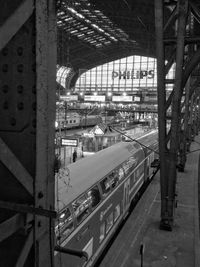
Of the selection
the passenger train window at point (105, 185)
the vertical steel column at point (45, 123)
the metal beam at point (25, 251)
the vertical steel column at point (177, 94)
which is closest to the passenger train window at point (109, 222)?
the passenger train window at point (105, 185)

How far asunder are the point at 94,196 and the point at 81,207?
0.87m

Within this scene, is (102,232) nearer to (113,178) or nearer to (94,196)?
(94,196)

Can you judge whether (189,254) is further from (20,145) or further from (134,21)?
(134,21)

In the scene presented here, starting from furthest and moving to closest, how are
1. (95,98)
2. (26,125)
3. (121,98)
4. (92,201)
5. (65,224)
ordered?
(95,98), (121,98), (92,201), (65,224), (26,125)

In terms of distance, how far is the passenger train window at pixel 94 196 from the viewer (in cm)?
637

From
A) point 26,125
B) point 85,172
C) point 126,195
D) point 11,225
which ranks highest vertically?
point 26,125

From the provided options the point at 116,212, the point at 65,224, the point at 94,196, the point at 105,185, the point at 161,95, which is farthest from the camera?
the point at 116,212

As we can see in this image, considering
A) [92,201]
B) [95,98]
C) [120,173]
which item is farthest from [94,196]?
[95,98]

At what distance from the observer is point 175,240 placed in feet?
27.3

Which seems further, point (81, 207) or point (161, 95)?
point (161, 95)

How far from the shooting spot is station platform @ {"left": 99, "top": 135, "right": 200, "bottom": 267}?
23.1 ft

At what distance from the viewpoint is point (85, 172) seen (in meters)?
7.25

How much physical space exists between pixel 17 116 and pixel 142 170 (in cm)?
1203

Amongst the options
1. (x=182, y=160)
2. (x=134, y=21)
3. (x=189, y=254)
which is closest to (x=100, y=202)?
(x=189, y=254)
